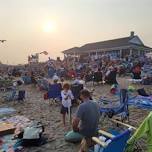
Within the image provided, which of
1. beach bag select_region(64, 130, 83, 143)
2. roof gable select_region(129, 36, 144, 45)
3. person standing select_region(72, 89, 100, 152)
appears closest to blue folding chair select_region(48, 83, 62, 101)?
beach bag select_region(64, 130, 83, 143)

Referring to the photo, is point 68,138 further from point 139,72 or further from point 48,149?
point 139,72

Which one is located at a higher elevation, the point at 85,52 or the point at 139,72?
the point at 85,52

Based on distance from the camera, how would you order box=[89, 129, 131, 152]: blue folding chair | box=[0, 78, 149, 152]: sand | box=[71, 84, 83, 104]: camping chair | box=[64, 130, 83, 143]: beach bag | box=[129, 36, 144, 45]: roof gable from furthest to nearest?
box=[129, 36, 144, 45]: roof gable
box=[71, 84, 83, 104]: camping chair
box=[64, 130, 83, 143]: beach bag
box=[0, 78, 149, 152]: sand
box=[89, 129, 131, 152]: blue folding chair

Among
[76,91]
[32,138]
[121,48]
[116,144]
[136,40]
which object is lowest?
[32,138]

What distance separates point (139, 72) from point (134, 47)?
22.5m

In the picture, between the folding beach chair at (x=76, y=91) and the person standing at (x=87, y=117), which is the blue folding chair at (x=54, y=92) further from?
the person standing at (x=87, y=117)

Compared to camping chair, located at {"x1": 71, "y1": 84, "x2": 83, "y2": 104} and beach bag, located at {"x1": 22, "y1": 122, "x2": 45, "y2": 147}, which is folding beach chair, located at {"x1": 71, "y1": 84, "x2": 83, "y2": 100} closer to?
camping chair, located at {"x1": 71, "y1": 84, "x2": 83, "y2": 104}

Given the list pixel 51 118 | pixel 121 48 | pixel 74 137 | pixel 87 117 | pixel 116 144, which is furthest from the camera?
pixel 121 48

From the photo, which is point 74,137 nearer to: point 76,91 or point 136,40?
point 76,91

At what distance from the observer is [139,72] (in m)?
22.8

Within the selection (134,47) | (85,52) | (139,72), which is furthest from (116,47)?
(139,72)

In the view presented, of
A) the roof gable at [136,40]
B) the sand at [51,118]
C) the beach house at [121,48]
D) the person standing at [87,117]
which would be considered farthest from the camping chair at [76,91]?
the roof gable at [136,40]

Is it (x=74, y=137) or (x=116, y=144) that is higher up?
(x=116, y=144)

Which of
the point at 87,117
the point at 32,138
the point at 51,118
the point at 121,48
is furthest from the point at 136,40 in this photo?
the point at 87,117
